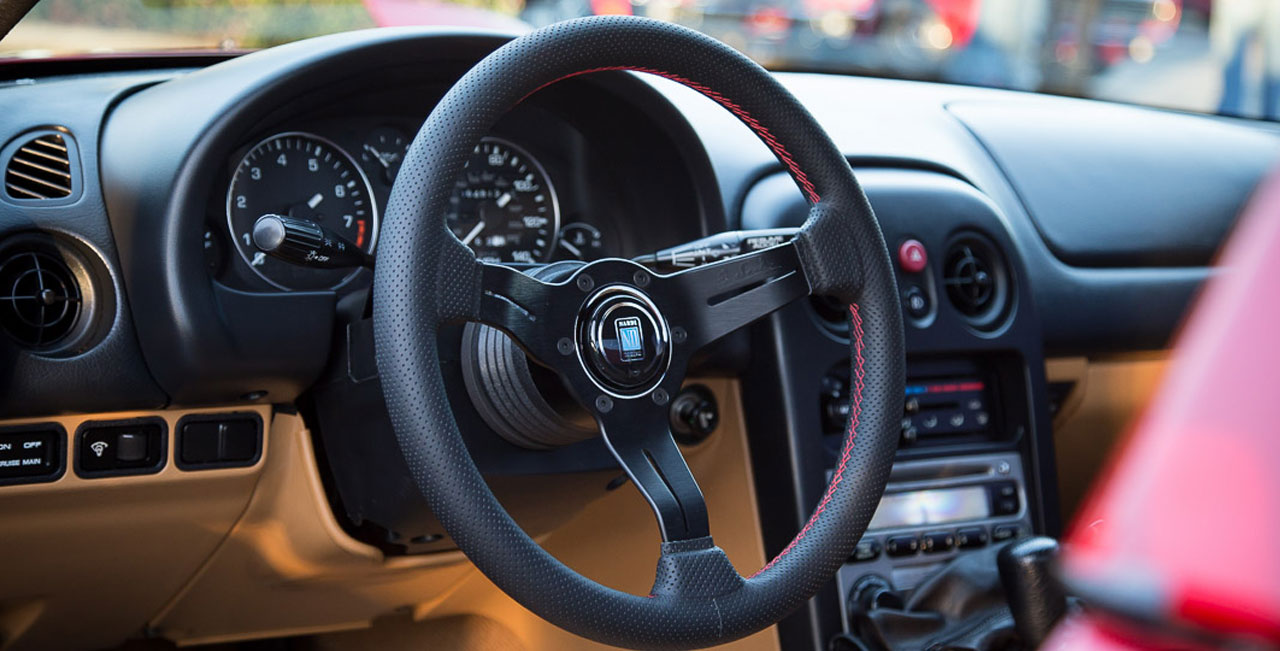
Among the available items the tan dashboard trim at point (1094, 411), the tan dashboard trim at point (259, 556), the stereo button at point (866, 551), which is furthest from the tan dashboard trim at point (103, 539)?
the tan dashboard trim at point (1094, 411)

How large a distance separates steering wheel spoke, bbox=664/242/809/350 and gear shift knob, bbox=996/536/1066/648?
0.41m

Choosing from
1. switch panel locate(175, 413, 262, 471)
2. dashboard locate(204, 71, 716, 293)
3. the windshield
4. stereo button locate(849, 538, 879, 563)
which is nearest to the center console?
stereo button locate(849, 538, 879, 563)

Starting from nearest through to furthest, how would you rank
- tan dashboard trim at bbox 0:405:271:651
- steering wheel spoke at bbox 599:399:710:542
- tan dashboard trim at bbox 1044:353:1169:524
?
steering wheel spoke at bbox 599:399:710:542, tan dashboard trim at bbox 0:405:271:651, tan dashboard trim at bbox 1044:353:1169:524

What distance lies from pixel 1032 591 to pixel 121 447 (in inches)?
43.1

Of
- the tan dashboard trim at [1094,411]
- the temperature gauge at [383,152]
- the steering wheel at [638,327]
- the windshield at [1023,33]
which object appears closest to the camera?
the steering wheel at [638,327]

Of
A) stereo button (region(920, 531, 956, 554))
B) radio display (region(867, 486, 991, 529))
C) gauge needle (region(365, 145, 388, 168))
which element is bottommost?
stereo button (region(920, 531, 956, 554))

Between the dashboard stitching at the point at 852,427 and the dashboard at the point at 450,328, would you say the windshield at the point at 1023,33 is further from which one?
the dashboard stitching at the point at 852,427

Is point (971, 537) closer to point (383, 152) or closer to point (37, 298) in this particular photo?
point (383, 152)

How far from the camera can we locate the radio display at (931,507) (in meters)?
1.86

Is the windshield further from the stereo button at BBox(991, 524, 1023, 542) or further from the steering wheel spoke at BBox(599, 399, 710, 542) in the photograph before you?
the steering wheel spoke at BBox(599, 399, 710, 542)

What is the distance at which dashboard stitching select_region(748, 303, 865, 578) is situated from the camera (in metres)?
1.35

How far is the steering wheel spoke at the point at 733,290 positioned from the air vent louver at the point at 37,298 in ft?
2.32

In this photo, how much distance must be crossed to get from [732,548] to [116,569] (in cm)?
84

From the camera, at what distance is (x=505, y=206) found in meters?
1.81
